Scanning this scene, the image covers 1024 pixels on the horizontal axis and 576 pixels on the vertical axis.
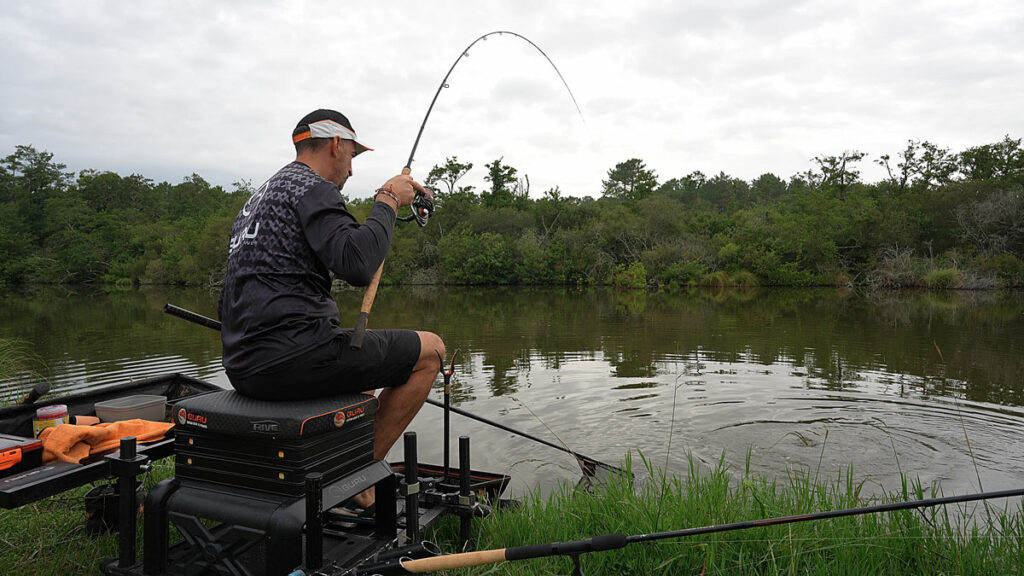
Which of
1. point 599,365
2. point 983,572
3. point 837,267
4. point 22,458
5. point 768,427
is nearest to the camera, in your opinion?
Result: point 983,572

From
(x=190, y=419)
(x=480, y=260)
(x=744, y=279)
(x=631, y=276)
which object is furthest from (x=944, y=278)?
(x=190, y=419)

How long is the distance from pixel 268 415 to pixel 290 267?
1.89ft

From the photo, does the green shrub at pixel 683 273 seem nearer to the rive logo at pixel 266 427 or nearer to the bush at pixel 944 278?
the bush at pixel 944 278

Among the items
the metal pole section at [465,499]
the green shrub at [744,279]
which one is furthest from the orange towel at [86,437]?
the green shrub at [744,279]

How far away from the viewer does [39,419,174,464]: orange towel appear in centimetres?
266

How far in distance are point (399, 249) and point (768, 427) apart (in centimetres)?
3978

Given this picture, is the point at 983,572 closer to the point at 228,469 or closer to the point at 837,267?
the point at 228,469

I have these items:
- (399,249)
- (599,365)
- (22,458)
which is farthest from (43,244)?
(22,458)

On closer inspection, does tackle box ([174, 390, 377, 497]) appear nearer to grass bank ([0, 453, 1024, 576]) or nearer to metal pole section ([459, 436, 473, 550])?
metal pole section ([459, 436, 473, 550])

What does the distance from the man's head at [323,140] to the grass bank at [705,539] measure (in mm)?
1754

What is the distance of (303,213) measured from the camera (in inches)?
92.8

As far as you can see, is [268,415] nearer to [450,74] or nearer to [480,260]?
Result: [450,74]

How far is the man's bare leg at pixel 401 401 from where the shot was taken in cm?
281

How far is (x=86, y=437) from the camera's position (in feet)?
9.30
